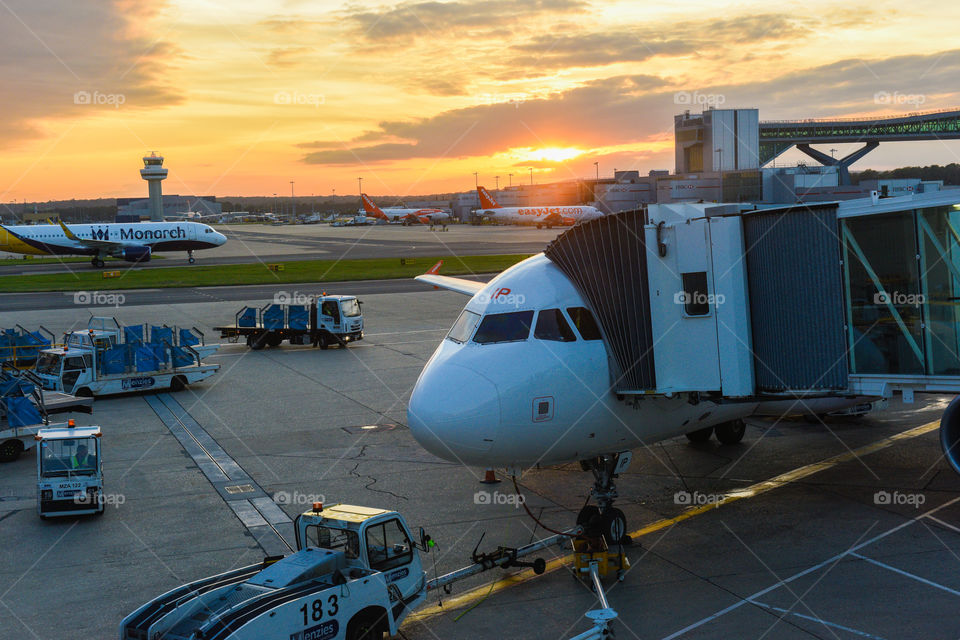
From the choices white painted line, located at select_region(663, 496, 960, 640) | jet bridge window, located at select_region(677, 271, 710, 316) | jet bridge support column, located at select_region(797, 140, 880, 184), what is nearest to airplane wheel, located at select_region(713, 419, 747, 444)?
white painted line, located at select_region(663, 496, 960, 640)

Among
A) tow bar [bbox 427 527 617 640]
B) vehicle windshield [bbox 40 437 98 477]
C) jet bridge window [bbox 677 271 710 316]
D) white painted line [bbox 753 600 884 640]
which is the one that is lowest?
white painted line [bbox 753 600 884 640]

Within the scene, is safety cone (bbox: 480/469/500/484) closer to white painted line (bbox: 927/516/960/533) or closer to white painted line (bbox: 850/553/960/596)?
white painted line (bbox: 850/553/960/596)

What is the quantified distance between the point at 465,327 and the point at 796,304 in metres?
6.31

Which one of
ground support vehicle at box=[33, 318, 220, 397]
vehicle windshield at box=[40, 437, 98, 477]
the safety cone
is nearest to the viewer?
vehicle windshield at box=[40, 437, 98, 477]

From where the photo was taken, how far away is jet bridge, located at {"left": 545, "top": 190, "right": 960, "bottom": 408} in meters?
16.2

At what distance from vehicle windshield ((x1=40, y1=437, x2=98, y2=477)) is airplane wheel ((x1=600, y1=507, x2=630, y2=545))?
38.6 feet

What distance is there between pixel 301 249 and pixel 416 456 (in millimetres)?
109315

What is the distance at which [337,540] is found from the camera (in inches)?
569

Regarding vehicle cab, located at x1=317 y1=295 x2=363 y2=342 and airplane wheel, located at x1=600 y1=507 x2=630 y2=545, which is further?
vehicle cab, located at x1=317 y1=295 x2=363 y2=342

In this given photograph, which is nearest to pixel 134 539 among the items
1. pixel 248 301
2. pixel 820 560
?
pixel 820 560

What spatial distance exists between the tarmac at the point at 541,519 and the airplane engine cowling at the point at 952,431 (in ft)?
6.24

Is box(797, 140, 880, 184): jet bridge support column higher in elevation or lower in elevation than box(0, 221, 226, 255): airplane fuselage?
higher

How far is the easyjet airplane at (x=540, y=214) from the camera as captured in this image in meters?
167

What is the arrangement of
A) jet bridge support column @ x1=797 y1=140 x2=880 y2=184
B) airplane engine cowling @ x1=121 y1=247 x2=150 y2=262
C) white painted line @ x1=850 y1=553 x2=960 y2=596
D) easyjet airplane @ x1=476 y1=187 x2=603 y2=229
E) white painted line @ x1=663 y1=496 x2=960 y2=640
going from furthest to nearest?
easyjet airplane @ x1=476 y1=187 x2=603 y2=229, jet bridge support column @ x1=797 y1=140 x2=880 y2=184, airplane engine cowling @ x1=121 y1=247 x2=150 y2=262, white painted line @ x1=850 y1=553 x2=960 y2=596, white painted line @ x1=663 y1=496 x2=960 y2=640
